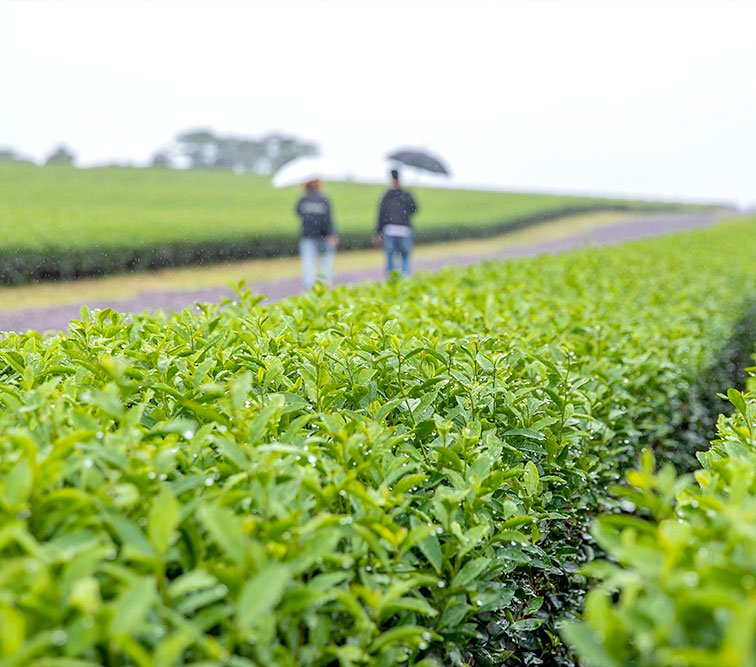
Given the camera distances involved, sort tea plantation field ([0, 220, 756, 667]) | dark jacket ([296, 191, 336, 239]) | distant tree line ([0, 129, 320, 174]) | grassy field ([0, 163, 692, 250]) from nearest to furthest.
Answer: tea plantation field ([0, 220, 756, 667]) < dark jacket ([296, 191, 336, 239]) < grassy field ([0, 163, 692, 250]) < distant tree line ([0, 129, 320, 174])

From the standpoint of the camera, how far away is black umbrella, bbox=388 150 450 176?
1872 cm

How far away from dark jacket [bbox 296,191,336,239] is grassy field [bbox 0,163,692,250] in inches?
253

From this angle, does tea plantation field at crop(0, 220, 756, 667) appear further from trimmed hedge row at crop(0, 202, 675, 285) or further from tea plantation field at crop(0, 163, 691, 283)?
tea plantation field at crop(0, 163, 691, 283)

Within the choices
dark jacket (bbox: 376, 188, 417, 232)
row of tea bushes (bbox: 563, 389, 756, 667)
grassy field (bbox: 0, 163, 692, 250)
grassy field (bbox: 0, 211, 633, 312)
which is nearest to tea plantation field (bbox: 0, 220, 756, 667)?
row of tea bushes (bbox: 563, 389, 756, 667)

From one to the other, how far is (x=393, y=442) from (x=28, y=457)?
100 centimetres

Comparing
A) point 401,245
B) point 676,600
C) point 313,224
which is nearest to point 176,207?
point 401,245

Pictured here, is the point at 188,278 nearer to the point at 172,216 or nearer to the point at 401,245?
the point at 172,216

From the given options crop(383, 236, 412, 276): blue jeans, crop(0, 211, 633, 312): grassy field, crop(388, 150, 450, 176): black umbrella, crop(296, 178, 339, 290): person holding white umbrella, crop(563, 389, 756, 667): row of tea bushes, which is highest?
crop(388, 150, 450, 176): black umbrella

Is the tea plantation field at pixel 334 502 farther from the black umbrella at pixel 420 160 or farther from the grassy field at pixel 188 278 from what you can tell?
the black umbrella at pixel 420 160

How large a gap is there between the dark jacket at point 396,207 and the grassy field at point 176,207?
24.4 feet

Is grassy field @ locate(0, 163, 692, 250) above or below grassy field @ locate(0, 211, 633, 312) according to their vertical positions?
above

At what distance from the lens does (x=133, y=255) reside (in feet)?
56.5

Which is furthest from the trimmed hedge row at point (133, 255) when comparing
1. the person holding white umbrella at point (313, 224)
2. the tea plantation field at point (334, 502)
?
the tea plantation field at point (334, 502)

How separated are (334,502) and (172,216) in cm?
2200
